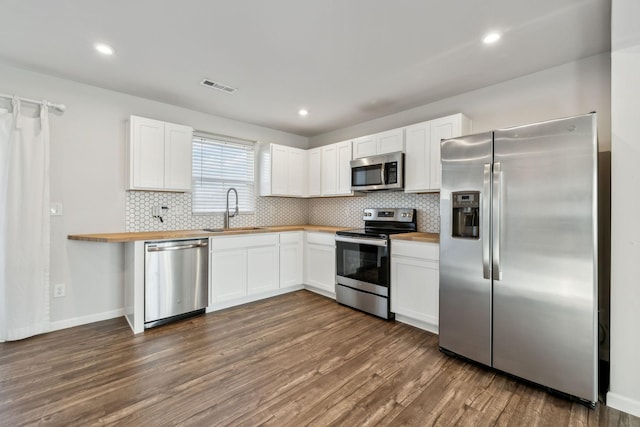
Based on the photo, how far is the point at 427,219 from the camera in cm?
355

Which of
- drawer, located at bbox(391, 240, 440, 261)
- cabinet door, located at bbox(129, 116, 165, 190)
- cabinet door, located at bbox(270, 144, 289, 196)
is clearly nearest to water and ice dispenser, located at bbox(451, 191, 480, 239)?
drawer, located at bbox(391, 240, 440, 261)

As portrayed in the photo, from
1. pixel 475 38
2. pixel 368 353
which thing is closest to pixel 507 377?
pixel 368 353

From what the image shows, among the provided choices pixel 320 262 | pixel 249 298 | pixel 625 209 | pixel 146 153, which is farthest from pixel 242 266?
pixel 625 209

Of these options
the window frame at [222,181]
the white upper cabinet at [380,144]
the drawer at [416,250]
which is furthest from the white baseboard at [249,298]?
the white upper cabinet at [380,144]

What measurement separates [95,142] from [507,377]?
170 inches

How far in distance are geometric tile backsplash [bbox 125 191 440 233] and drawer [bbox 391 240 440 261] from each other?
659 millimetres

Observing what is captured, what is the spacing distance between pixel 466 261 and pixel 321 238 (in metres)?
2.06

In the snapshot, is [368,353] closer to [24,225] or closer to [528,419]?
[528,419]

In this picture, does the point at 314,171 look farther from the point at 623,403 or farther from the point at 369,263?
the point at 623,403

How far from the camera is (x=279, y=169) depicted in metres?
4.40

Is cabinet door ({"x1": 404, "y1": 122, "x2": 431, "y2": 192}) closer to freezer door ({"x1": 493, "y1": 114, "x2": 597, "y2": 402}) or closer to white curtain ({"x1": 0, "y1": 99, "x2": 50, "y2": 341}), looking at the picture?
freezer door ({"x1": 493, "y1": 114, "x2": 597, "y2": 402})

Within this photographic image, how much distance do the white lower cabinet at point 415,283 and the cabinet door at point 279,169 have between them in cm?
198

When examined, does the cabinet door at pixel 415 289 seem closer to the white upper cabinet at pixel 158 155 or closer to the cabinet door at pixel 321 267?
the cabinet door at pixel 321 267

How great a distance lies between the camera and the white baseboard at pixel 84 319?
2896 mm
